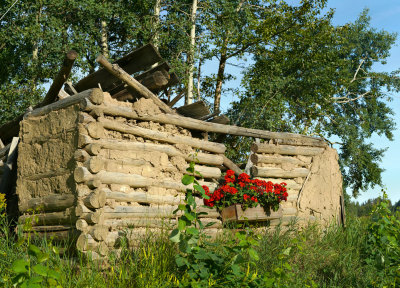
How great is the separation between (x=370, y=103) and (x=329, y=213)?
52.4 feet

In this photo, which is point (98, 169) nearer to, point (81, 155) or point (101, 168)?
point (101, 168)

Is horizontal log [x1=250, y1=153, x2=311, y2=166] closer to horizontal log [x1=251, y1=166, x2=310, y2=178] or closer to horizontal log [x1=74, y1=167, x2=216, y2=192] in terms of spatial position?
horizontal log [x1=251, y1=166, x2=310, y2=178]

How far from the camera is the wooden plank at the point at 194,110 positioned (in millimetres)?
8688

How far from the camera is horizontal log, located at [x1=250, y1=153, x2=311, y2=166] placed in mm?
9258

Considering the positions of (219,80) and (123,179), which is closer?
(123,179)

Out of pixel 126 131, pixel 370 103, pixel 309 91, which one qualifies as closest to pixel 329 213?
pixel 126 131

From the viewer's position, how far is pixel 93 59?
17.5 meters

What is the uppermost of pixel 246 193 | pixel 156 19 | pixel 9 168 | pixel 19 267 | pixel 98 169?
pixel 156 19

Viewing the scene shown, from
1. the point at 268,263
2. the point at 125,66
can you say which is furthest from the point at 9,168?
the point at 268,263

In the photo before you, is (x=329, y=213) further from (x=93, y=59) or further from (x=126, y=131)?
(x=93, y=59)

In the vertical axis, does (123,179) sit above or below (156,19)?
below

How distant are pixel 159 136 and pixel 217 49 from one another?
1067 cm

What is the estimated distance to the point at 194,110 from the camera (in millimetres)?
8797

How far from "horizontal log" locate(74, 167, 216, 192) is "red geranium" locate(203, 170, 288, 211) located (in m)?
0.73
